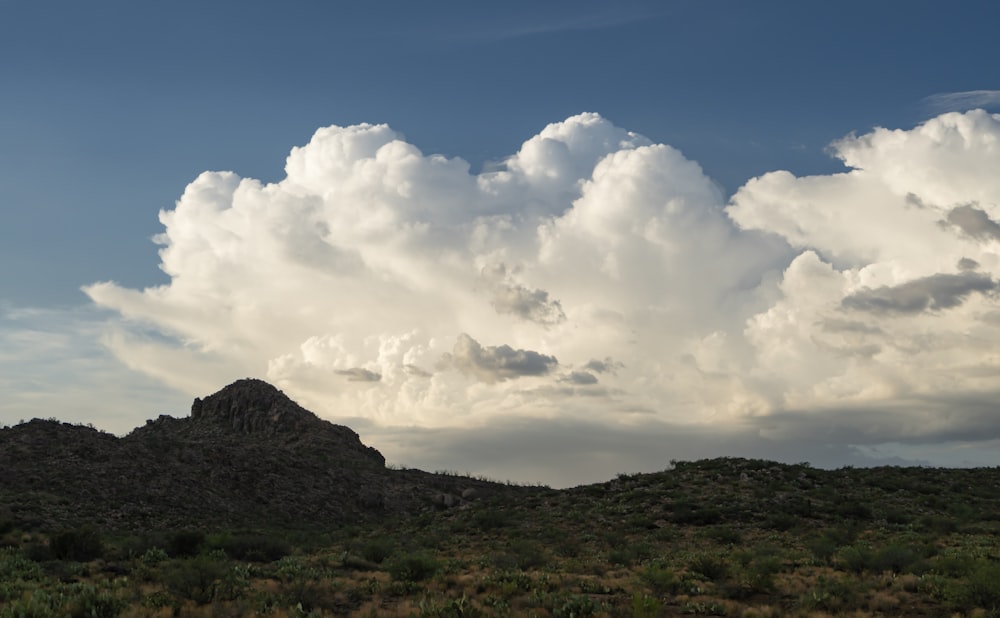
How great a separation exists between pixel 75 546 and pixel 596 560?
25.3 m

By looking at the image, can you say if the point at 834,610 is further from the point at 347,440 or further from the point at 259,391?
the point at 259,391

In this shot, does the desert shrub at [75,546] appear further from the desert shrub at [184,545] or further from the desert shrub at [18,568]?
the desert shrub at [184,545]

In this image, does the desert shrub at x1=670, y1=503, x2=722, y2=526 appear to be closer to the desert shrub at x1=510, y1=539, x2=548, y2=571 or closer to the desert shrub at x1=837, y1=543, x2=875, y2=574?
the desert shrub at x1=510, y1=539, x2=548, y2=571

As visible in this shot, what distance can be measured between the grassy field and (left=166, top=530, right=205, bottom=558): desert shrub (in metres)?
0.10

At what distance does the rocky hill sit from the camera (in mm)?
57844

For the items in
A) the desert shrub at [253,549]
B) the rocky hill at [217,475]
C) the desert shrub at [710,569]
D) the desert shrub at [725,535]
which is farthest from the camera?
the rocky hill at [217,475]

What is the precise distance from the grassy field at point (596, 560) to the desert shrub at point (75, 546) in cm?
7

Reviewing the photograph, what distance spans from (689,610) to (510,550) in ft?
62.9

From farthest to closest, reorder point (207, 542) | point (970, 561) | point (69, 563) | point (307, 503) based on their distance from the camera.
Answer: point (307, 503) → point (207, 542) → point (69, 563) → point (970, 561)

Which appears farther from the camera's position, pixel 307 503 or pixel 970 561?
pixel 307 503

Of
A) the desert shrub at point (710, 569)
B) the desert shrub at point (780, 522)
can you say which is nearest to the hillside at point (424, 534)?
the desert shrub at point (780, 522)

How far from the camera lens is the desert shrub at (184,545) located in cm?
3834

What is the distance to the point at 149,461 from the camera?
68062mm

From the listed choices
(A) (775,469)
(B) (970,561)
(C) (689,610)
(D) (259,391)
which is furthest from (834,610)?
(D) (259,391)
